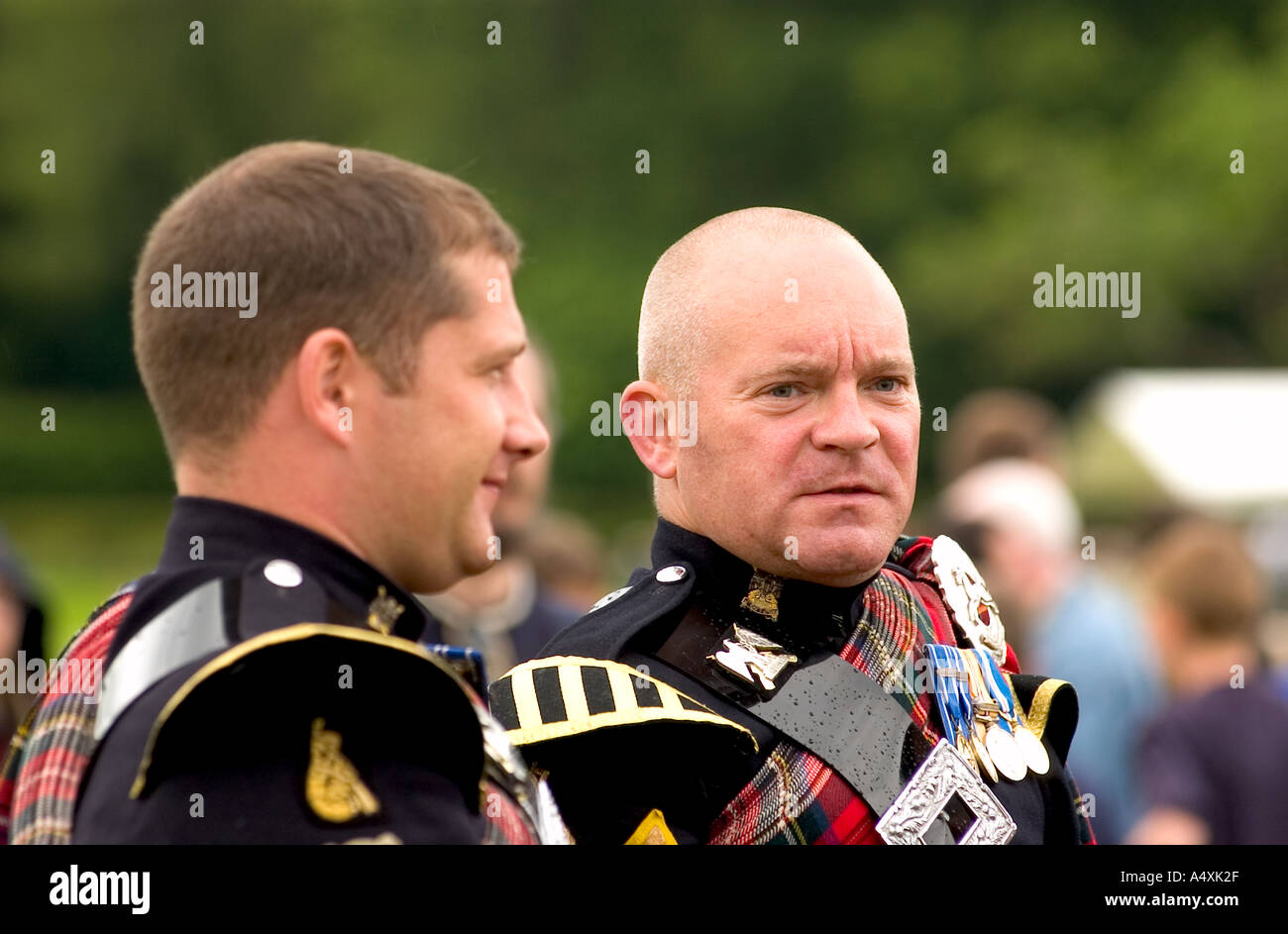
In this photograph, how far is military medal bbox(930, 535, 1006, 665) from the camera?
11.1 ft

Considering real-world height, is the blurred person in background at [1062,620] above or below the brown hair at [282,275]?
below

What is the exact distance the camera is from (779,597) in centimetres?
306

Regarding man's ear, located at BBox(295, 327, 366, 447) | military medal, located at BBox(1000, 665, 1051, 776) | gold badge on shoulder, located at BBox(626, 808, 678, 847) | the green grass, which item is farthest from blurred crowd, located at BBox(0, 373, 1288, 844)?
the green grass

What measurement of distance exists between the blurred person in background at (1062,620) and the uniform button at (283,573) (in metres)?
4.69

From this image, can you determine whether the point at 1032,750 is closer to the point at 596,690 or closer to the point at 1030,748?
the point at 1030,748

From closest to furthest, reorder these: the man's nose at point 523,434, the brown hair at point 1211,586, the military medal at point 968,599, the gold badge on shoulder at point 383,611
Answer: the gold badge on shoulder at point 383,611
the man's nose at point 523,434
the military medal at point 968,599
the brown hair at point 1211,586

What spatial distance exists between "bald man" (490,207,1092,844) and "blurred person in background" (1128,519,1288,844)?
2.60 meters

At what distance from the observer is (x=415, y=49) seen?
33344 mm

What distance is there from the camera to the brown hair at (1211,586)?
6062 millimetres

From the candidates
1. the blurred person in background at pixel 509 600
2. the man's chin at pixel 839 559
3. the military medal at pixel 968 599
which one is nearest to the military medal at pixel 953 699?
the military medal at pixel 968 599

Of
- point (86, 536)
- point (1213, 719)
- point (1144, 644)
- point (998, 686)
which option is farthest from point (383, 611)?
point (86, 536)

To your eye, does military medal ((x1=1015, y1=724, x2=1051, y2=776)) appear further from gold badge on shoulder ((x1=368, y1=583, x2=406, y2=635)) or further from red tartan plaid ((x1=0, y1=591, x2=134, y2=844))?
red tartan plaid ((x1=0, y1=591, x2=134, y2=844))

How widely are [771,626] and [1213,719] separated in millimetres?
3114

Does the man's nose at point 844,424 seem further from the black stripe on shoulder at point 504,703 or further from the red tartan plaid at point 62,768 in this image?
the red tartan plaid at point 62,768
